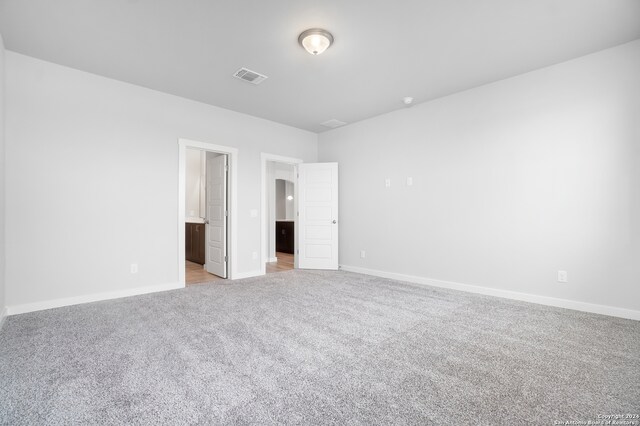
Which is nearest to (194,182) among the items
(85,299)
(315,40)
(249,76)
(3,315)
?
(85,299)

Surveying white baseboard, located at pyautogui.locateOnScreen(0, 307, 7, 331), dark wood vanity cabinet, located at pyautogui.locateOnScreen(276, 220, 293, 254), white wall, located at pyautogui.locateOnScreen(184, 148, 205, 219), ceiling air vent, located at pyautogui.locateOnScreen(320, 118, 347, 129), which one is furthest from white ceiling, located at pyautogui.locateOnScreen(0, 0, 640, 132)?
dark wood vanity cabinet, located at pyautogui.locateOnScreen(276, 220, 293, 254)

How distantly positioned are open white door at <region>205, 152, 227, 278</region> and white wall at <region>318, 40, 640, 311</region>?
2.63 m

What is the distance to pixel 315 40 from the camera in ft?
9.00

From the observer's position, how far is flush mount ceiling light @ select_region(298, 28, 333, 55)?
270cm

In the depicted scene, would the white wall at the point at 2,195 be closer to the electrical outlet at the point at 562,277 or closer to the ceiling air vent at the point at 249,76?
the ceiling air vent at the point at 249,76

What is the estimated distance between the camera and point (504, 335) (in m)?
2.55

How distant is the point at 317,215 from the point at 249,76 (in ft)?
9.62

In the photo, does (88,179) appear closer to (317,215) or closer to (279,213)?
(317,215)

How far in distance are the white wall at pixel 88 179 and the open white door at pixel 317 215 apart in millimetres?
2051

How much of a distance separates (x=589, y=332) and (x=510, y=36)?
286cm

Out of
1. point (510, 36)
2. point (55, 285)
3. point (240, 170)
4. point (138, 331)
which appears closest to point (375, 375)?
point (138, 331)

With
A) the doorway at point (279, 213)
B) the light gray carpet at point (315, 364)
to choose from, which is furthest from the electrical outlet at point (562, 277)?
the doorway at point (279, 213)

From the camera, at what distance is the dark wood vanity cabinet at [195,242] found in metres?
6.00

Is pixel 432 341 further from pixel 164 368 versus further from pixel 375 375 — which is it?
pixel 164 368
